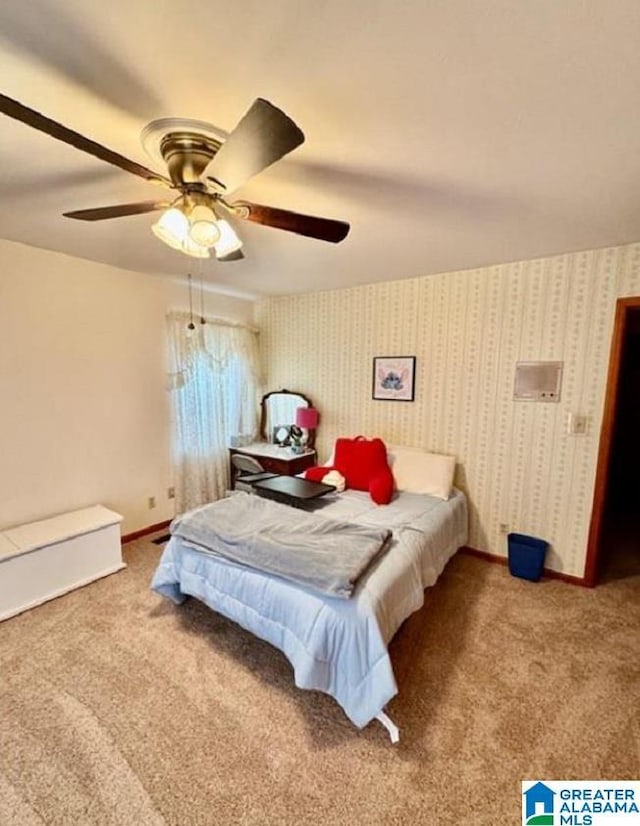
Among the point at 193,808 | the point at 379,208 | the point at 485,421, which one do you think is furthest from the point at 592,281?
the point at 193,808

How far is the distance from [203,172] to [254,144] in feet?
1.19

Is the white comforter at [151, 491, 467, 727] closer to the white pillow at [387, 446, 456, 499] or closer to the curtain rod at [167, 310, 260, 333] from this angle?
the white pillow at [387, 446, 456, 499]

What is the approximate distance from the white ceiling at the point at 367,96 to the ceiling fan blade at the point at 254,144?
0.65ft

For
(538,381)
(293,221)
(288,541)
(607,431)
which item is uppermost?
Answer: (293,221)

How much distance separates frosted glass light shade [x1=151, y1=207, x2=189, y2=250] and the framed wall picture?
2.32m

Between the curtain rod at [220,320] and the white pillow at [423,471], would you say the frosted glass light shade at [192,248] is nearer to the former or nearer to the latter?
the curtain rod at [220,320]

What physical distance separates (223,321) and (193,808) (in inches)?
141

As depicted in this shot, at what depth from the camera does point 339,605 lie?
1.63m

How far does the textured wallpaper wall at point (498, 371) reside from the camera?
2.61 meters

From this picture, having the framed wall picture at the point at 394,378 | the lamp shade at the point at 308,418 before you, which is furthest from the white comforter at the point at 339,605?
the lamp shade at the point at 308,418

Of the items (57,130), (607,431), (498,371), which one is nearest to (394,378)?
(498,371)

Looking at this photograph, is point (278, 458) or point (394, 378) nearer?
point (394, 378)

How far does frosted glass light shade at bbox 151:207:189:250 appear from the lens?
140 centimetres

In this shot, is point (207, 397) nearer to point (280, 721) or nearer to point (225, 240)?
point (225, 240)
